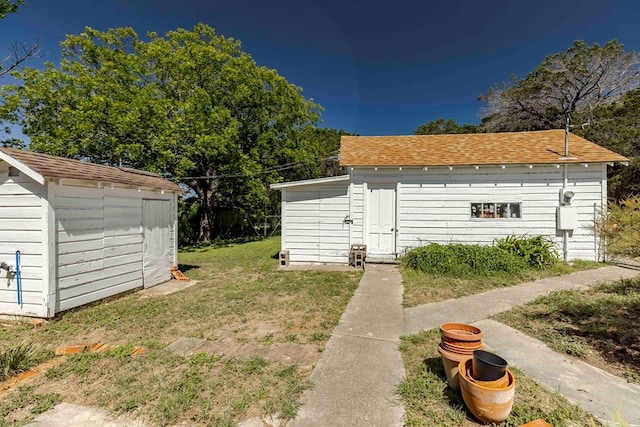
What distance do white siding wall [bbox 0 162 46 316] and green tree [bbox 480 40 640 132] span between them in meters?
24.8

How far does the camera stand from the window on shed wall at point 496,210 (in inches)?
355

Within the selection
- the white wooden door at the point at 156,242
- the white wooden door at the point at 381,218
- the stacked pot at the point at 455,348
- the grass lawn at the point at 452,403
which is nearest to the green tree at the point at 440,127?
the white wooden door at the point at 381,218

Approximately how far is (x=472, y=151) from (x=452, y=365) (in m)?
8.87

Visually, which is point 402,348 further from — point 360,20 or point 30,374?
point 360,20

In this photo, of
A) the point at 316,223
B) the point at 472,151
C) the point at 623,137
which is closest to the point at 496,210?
the point at 472,151

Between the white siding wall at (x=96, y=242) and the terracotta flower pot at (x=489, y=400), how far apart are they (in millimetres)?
6335

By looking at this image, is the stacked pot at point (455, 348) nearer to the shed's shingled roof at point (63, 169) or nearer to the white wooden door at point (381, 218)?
the shed's shingled roof at point (63, 169)

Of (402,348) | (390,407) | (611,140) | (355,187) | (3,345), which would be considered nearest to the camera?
(390,407)

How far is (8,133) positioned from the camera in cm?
1416

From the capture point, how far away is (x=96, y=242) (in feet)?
18.8

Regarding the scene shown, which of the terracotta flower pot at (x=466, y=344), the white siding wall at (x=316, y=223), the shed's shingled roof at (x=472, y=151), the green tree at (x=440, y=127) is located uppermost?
the green tree at (x=440, y=127)

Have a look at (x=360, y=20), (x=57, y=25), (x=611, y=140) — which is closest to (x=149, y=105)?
(x=57, y=25)

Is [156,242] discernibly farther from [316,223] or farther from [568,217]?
[568,217]

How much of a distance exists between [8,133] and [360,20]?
17702mm
